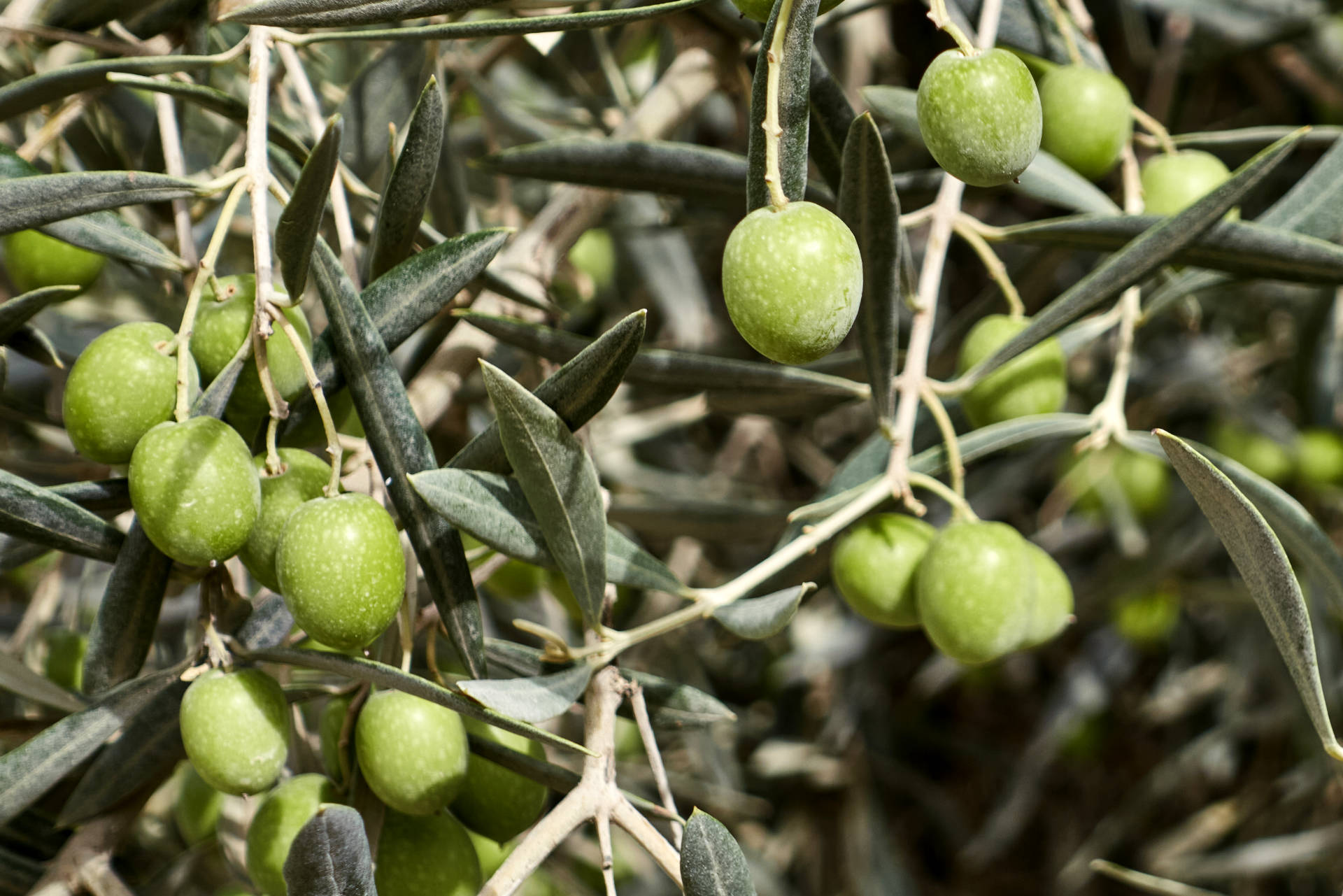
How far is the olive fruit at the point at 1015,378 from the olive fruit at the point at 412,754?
66 centimetres

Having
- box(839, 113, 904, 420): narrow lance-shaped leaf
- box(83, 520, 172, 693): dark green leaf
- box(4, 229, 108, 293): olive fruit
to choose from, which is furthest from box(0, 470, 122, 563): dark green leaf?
box(839, 113, 904, 420): narrow lance-shaped leaf

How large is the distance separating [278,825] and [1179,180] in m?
1.08

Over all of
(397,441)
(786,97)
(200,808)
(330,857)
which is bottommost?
(200,808)

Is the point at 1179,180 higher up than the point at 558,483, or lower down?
higher up

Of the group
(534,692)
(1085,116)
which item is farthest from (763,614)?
(1085,116)

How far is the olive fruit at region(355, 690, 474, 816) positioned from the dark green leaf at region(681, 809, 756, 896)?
0.18m

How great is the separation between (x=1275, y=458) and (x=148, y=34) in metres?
1.71

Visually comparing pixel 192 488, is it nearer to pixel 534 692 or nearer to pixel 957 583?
pixel 534 692

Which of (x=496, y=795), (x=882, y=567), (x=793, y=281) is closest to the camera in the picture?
(x=793, y=281)

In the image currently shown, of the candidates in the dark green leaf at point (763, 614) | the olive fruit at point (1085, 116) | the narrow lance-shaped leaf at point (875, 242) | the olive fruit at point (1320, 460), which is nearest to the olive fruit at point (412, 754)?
the dark green leaf at point (763, 614)

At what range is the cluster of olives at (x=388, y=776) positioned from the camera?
2.51 ft

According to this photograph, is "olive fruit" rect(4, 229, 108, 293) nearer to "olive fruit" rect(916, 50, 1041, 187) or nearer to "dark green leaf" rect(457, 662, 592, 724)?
"dark green leaf" rect(457, 662, 592, 724)

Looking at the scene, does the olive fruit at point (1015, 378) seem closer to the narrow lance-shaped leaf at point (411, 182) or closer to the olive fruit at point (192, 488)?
the narrow lance-shaped leaf at point (411, 182)

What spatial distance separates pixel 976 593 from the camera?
3.02 feet
